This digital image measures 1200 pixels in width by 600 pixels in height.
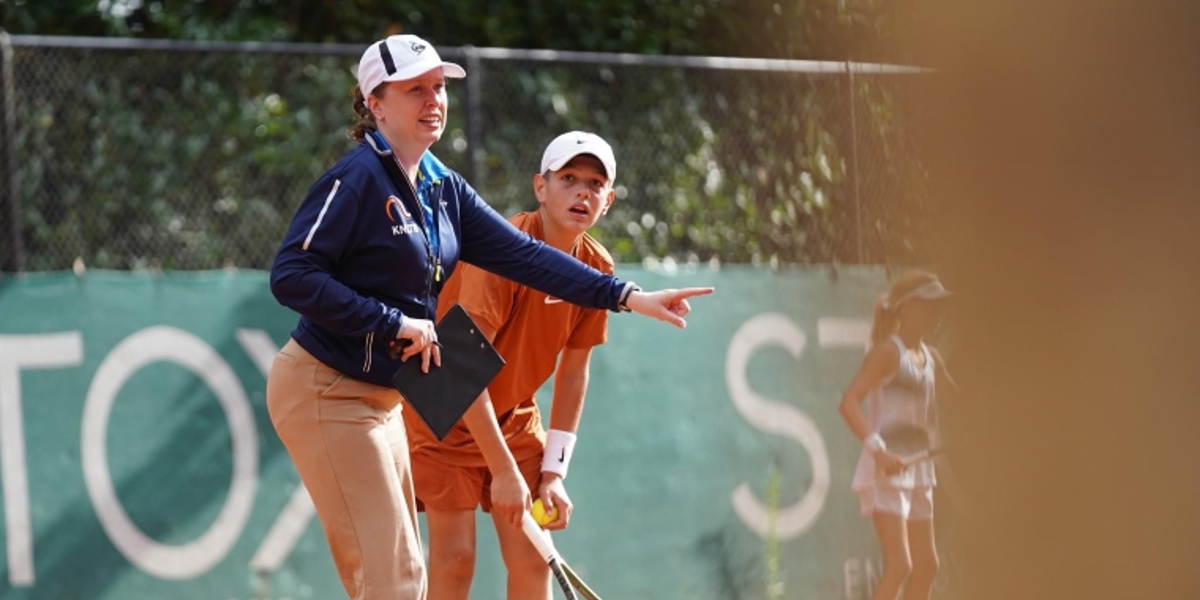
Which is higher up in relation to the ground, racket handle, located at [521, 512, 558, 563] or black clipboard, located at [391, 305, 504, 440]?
black clipboard, located at [391, 305, 504, 440]

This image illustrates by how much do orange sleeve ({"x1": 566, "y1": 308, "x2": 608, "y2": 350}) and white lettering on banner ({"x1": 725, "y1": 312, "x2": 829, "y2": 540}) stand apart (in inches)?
110

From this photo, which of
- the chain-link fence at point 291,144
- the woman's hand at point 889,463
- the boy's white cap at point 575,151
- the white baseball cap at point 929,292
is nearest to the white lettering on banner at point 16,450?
the chain-link fence at point 291,144

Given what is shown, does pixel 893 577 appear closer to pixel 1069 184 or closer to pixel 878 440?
pixel 878 440

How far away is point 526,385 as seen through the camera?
15.8 feet

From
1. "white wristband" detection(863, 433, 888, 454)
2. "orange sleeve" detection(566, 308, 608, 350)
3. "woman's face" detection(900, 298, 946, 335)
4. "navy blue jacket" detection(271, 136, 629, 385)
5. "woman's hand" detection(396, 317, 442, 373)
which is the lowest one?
"white wristband" detection(863, 433, 888, 454)

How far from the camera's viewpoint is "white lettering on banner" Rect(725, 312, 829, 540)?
7.60 metres

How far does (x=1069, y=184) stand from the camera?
0.91 m

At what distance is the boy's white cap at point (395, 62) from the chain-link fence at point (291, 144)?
236cm

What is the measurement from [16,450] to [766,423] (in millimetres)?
3536

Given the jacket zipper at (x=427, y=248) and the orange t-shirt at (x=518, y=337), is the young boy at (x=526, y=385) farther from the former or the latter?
the jacket zipper at (x=427, y=248)

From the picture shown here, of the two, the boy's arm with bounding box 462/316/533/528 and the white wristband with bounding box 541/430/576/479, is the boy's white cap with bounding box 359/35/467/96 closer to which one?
the boy's arm with bounding box 462/316/533/528

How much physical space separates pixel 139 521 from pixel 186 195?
6.29ft

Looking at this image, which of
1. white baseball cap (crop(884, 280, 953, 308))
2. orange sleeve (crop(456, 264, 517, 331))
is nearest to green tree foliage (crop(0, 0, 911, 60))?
orange sleeve (crop(456, 264, 517, 331))

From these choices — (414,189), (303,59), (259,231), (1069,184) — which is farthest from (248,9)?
(1069,184)
